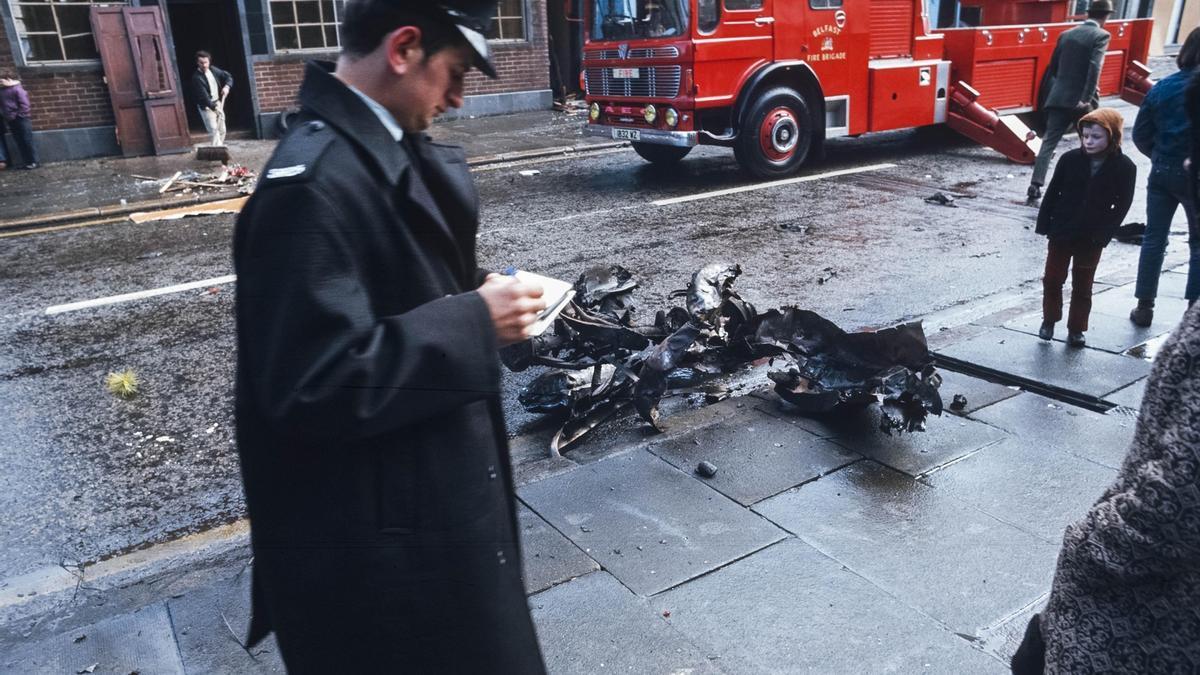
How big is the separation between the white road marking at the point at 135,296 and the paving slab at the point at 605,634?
491cm

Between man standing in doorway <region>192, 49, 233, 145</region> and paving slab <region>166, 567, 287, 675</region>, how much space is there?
523 inches

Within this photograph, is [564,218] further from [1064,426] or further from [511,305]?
[511,305]

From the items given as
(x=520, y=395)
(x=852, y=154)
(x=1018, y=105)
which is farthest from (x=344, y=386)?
(x=1018, y=105)

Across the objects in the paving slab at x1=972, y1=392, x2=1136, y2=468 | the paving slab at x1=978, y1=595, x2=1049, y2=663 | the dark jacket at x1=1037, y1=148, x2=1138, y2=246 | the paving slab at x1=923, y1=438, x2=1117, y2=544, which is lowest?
the paving slab at x1=972, y1=392, x2=1136, y2=468

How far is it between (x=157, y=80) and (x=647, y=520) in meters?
14.7

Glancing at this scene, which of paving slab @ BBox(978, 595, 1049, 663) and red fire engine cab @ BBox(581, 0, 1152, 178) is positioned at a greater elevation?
red fire engine cab @ BBox(581, 0, 1152, 178)

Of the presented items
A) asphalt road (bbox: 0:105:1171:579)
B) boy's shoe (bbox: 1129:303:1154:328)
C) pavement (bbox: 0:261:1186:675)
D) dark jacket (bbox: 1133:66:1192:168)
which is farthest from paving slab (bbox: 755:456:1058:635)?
dark jacket (bbox: 1133:66:1192:168)

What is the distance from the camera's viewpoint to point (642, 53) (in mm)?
11602

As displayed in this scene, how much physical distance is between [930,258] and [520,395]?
4.65 meters

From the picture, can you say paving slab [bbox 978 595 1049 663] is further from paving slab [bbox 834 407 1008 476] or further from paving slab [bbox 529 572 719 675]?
paving slab [bbox 834 407 1008 476]

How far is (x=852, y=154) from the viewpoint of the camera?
1381 centimetres

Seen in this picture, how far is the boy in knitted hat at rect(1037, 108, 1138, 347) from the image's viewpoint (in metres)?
5.35

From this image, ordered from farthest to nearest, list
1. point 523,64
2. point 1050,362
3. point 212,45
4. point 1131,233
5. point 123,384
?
point 523,64
point 212,45
point 1131,233
point 123,384
point 1050,362

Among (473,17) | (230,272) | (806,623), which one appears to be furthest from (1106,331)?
(230,272)
